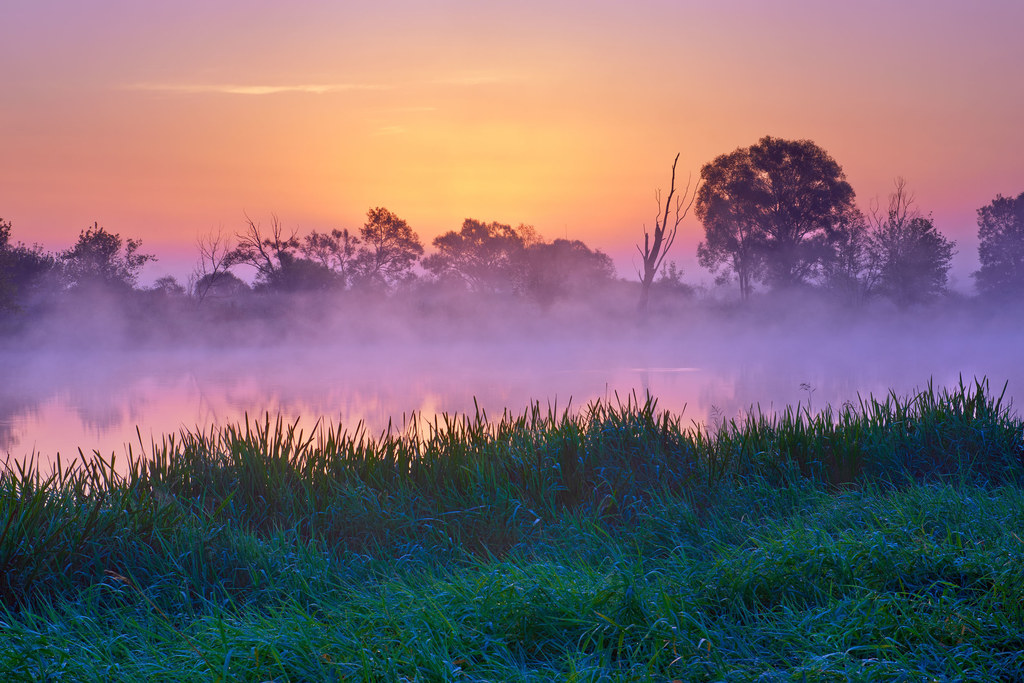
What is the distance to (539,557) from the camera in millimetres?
4238

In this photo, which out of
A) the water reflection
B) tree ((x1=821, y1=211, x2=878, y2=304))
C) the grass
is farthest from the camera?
tree ((x1=821, y1=211, x2=878, y2=304))

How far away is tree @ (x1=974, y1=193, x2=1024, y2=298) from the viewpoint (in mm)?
40312

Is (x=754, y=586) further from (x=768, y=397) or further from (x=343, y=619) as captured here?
(x=768, y=397)

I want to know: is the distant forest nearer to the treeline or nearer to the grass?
the treeline

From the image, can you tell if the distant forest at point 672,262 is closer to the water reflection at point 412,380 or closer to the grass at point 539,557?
the water reflection at point 412,380

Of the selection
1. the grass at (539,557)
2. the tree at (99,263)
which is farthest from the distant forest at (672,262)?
the grass at (539,557)

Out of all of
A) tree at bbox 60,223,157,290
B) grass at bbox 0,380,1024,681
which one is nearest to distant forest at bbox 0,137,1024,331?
tree at bbox 60,223,157,290

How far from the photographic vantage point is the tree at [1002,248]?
40312mm

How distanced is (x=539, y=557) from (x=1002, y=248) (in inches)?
1797

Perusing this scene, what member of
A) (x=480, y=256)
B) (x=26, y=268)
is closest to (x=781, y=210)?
(x=480, y=256)

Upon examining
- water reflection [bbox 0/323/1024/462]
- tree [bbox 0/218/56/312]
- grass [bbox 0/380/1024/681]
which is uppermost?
tree [bbox 0/218/56/312]

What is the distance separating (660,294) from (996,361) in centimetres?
1834

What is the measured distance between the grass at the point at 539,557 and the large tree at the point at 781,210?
3203cm

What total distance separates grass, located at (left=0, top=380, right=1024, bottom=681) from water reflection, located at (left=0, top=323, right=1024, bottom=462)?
4.95 ft
